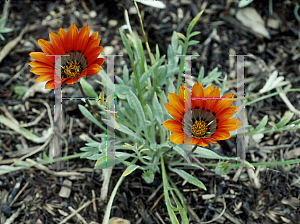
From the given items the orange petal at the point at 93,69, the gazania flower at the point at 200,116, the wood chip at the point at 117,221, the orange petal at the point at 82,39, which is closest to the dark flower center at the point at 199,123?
the gazania flower at the point at 200,116

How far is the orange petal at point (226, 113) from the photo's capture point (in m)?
0.88

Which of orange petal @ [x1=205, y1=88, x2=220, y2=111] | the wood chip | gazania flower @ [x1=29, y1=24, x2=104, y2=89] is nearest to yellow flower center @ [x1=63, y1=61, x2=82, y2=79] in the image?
gazania flower @ [x1=29, y1=24, x2=104, y2=89]

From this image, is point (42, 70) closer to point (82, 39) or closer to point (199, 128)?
point (82, 39)

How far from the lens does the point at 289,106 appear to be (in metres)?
1.60

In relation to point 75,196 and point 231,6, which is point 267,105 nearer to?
point 231,6

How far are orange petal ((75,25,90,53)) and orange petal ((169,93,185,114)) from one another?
37 cm

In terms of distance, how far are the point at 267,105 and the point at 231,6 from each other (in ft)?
2.50

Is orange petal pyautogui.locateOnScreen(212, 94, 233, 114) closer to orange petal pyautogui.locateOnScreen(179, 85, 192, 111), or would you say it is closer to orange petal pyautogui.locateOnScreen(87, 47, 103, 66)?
orange petal pyautogui.locateOnScreen(179, 85, 192, 111)

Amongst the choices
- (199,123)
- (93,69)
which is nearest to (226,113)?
(199,123)

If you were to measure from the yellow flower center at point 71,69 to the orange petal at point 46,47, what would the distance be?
0.10 meters

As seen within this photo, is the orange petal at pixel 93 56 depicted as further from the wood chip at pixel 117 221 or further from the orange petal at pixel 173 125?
the wood chip at pixel 117 221

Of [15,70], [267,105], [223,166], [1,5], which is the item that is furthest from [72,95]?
[267,105]

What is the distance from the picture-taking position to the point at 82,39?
0.97 metres

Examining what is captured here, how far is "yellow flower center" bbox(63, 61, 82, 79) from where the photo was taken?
1.03 m
